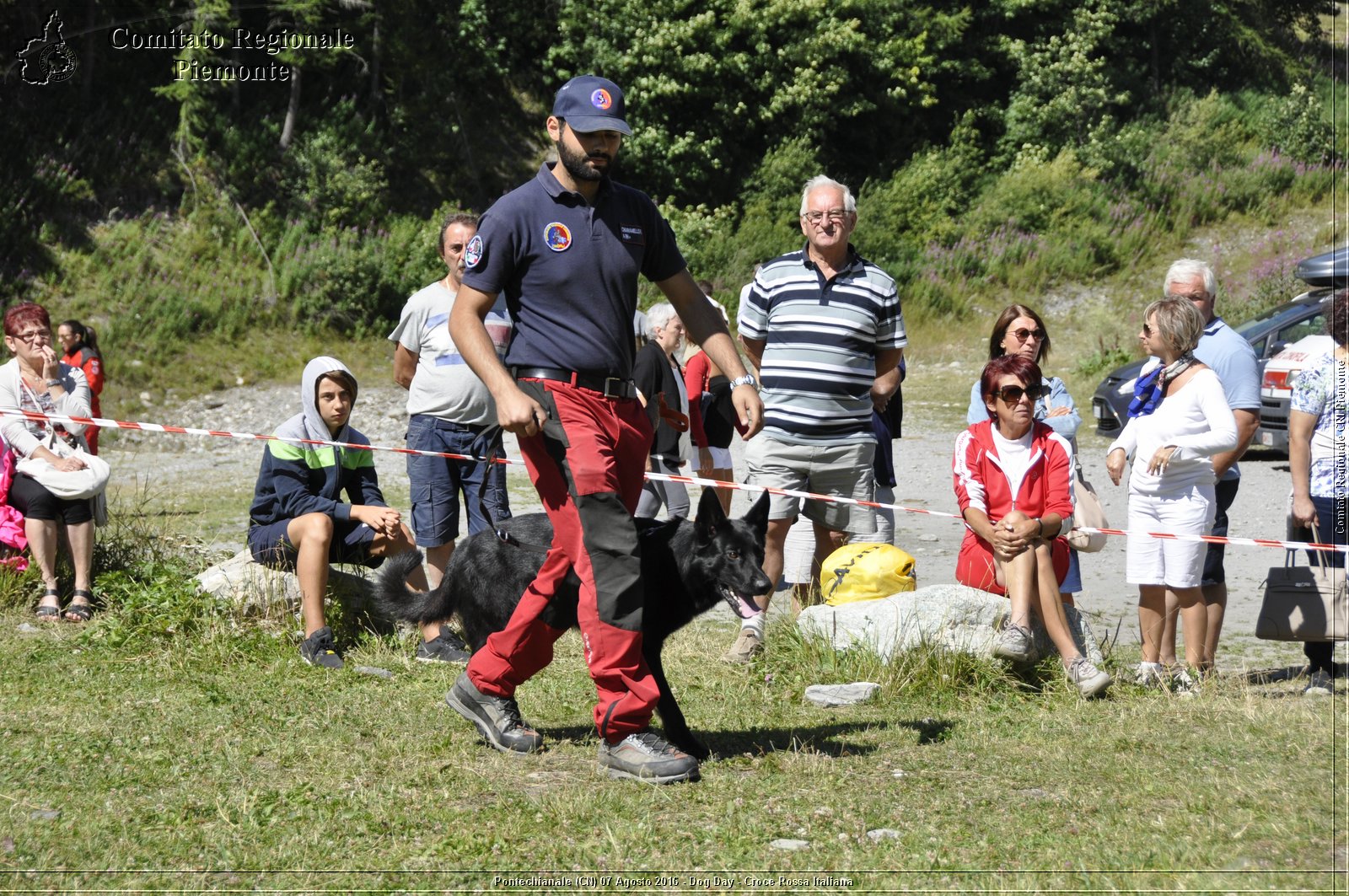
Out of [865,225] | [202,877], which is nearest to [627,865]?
[202,877]

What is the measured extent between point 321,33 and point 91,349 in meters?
13.5

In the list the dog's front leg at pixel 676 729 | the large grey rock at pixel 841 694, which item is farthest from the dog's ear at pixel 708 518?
the large grey rock at pixel 841 694

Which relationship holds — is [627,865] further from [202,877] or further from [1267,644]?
[1267,644]

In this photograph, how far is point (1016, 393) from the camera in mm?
5805

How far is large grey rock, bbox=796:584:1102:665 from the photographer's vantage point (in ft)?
18.6

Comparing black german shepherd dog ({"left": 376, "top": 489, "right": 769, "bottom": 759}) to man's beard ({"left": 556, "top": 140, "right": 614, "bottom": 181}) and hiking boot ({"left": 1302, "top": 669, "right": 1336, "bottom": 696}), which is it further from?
hiking boot ({"left": 1302, "top": 669, "right": 1336, "bottom": 696})

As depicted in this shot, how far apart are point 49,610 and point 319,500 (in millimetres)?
1704

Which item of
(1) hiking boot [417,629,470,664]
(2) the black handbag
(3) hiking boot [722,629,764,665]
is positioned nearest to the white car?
(2) the black handbag

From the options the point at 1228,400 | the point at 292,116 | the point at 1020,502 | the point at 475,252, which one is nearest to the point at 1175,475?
the point at 1228,400

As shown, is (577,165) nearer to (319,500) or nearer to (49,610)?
(319,500)

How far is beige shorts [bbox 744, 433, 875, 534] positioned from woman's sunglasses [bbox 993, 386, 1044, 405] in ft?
2.44

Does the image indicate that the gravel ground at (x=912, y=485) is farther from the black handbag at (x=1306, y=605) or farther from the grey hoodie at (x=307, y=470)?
the grey hoodie at (x=307, y=470)

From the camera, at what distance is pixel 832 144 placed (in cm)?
2731

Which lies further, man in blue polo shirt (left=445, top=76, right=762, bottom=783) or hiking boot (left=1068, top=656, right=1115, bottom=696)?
hiking boot (left=1068, top=656, right=1115, bottom=696)
